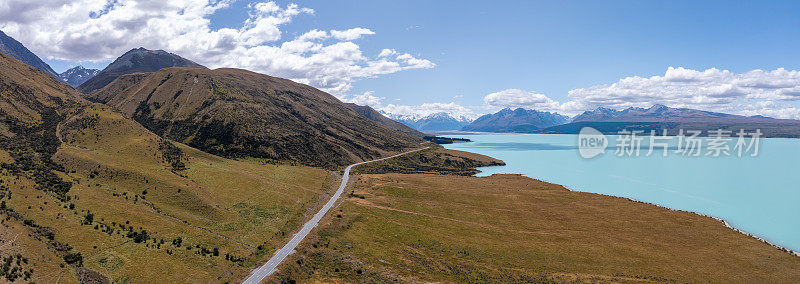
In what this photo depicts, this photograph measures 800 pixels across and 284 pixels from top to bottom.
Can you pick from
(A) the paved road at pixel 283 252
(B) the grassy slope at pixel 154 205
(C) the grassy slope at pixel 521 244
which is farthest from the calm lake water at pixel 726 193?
(B) the grassy slope at pixel 154 205

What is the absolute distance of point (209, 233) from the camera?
65.9m

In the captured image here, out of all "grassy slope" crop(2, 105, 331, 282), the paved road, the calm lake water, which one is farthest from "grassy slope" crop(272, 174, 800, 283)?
the calm lake water

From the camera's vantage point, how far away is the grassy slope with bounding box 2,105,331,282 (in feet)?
169

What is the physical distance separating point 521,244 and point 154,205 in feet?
258

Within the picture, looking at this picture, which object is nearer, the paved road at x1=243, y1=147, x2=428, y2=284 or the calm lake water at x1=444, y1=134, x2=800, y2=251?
the paved road at x1=243, y1=147, x2=428, y2=284

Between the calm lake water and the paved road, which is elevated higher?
the paved road

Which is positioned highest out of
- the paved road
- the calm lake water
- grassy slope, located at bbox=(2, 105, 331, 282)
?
grassy slope, located at bbox=(2, 105, 331, 282)

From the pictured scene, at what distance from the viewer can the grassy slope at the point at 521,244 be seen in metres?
59.0

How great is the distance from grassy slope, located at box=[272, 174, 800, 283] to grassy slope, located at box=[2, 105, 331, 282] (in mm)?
12535

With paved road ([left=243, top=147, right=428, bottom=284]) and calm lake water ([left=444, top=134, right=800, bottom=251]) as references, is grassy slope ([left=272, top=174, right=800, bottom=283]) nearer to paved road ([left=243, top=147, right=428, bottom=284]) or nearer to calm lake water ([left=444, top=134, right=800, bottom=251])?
paved road ([left=243, top=147, right=428, bottom=284])

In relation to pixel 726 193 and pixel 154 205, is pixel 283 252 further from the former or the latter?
pixel 726 193

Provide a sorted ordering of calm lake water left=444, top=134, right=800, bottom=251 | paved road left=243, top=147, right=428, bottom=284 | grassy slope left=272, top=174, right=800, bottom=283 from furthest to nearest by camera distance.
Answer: calm lake water left=444, top=134, right=800, bottom=251
grassy slope left=272, top=174, right=800, bottom=283
paved road left=243, top=147, right=428, bottom=284

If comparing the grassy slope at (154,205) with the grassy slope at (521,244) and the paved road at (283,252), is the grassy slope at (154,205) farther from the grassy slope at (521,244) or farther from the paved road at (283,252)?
the grassy slope at (521,244)

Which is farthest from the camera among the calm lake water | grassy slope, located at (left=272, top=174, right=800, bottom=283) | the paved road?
the calm lake water
